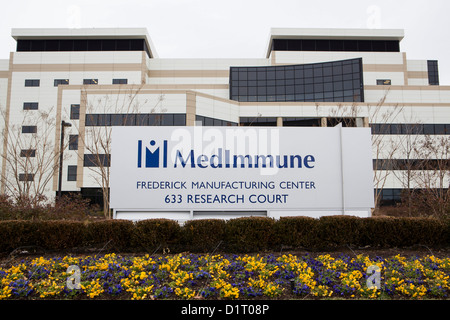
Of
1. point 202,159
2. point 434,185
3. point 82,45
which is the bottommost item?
point 434,185

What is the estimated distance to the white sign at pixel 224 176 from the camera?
9.79m

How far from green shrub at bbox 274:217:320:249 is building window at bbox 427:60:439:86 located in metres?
54.4

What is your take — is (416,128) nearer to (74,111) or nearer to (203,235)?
(203,235)

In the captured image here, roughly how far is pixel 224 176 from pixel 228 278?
3.83 meters

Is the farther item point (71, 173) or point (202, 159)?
point (71, 173)

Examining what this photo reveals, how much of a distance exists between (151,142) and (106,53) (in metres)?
40.5

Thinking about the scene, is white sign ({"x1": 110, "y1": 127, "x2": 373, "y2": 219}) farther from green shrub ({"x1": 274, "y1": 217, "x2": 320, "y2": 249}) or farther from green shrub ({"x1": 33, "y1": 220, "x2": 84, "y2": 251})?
green shrub ({"x1": 33, "y1": 220, "x2": 84, "y2": 251})

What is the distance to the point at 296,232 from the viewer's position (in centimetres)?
845

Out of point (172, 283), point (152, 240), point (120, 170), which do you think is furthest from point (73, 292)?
point (120, 170)

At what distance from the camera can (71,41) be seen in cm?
4778

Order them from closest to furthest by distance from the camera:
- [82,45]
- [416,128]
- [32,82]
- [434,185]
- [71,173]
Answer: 1. [434,185]
2. [416,128]
3. [71,173]
4. [32,82]
5. [82,45]

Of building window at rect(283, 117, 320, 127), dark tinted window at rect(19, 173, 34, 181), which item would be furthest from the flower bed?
building window at rect(283, 117, 320, 127)

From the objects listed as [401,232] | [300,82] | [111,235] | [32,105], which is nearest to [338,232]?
[401,232]

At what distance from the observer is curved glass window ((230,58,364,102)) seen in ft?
141
